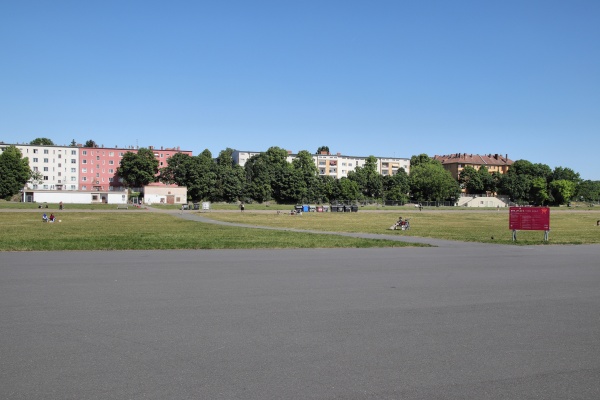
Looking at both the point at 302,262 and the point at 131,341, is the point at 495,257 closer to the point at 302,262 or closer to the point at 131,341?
the point at 302,262

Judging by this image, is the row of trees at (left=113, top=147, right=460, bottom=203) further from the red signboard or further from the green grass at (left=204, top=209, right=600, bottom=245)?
the red signboard

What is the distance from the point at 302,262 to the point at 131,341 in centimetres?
1009

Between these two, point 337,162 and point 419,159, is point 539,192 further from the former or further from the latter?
point 337,162

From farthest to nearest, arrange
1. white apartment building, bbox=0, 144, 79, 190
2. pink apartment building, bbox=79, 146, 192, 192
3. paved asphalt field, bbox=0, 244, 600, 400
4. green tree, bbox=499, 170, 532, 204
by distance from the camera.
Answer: green tree, bbox=499, 170, 532, 204
pink apartment building, bbox=79, 146, 192, 192
white apartment building, bbox=0, 144, 79, 190
paved asphalt field, bbox=0, 244, 600, 400

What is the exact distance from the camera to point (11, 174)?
114500mm

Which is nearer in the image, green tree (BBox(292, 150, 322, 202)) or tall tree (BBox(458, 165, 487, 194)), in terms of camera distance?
green tree (BBox(292, 150, 322, 202))

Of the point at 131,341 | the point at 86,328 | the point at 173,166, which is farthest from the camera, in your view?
the point at 173,166

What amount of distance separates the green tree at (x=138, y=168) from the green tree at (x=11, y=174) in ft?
84.5

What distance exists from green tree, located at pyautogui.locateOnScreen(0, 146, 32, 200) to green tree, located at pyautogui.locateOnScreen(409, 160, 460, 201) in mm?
104393

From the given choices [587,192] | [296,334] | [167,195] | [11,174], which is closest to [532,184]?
[587,192]

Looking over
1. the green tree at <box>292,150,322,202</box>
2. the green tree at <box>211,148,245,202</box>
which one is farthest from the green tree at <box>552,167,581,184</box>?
the green tree at <box>211,148,245,202</box>

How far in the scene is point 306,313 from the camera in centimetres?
909

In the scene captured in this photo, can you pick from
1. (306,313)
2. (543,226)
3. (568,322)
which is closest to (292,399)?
(306,313)

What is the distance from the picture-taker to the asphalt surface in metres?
5.68
